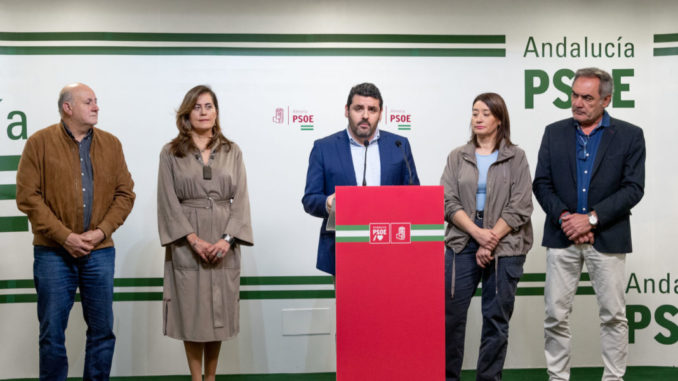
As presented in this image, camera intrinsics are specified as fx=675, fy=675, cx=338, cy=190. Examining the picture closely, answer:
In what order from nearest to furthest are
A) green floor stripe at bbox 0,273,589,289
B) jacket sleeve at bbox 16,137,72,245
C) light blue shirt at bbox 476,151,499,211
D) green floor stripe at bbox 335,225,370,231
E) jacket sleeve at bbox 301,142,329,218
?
green floor stripe at bbox 335,225,370,231
jacket sleeve at bbox 301,142,329,218
jacket sleeve at bbox 16,137,72,245
light blue shirt at bbox 476,151,499,211
green floor stripe at bbox 0,273,589,289

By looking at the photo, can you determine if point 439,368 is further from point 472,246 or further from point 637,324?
point 637,324

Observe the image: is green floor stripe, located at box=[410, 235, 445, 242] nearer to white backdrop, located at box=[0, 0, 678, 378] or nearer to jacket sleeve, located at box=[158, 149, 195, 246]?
jacket sleeve, located at box=[158, 149, 195, 246]

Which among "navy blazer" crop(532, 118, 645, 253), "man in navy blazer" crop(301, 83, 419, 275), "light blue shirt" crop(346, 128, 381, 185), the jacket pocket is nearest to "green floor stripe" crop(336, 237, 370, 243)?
"man in navy blazer" crop(301, 83, 419, 275)

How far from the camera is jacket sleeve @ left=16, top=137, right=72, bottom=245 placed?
367cm

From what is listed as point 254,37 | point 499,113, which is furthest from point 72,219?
point 499,113

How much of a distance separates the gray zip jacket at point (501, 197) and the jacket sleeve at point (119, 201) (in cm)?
186

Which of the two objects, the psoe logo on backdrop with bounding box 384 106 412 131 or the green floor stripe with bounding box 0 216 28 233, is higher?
the psoe logo on backdrop with bounding box 384 106 412 131

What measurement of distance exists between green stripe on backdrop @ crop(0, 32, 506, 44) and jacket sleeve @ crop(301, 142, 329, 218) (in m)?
1.41

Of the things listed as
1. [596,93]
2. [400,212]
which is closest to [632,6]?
[596,93]

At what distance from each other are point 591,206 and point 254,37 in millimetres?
2532

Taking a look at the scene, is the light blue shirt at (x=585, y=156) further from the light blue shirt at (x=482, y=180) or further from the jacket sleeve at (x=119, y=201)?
the jacket sleeve at (x=119, y=201)

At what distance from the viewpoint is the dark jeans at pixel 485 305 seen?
3.75m

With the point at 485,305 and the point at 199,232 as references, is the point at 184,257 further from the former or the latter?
the point at 485,305

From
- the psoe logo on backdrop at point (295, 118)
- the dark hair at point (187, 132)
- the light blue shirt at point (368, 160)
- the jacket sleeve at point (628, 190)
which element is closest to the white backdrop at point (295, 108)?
the psoe logo on backdrop at point (295, 118)
